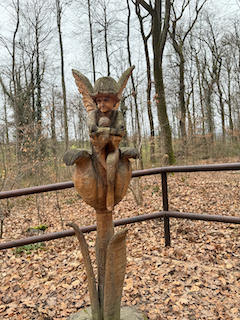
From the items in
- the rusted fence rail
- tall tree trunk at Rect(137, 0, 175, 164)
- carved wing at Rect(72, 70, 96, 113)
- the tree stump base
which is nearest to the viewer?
carved wing at Rect(72, 70, 96, 113)

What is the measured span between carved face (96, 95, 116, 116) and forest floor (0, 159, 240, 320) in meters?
2.00

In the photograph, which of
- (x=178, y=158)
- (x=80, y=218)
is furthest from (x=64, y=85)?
(x=80, y=218)

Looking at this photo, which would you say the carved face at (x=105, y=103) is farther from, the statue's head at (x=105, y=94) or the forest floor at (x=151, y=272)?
the forest floor at (x=151, y=272)

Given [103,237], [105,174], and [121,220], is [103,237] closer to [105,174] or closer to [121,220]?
[105,174]

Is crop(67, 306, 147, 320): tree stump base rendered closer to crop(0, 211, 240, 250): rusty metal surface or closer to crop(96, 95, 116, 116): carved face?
crop(0, 211, 240, 250): rusty metal surface

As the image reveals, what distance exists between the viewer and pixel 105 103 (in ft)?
5.10

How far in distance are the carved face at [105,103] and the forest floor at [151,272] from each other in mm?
2004

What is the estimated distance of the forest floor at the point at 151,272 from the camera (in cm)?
226

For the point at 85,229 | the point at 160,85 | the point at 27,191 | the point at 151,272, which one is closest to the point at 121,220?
the point at 85,229

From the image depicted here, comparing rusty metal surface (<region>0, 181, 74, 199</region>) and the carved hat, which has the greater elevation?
the carved hat

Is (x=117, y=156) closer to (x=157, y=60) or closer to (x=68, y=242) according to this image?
(x=68, y=242)

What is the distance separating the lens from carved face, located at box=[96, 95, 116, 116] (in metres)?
1.55

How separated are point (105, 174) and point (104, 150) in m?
0.18

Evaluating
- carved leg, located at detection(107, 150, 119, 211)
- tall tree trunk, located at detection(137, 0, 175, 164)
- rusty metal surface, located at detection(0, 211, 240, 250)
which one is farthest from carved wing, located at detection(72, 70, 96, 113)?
tall tree trunk, located at detection(137, 0, 175, 164)
